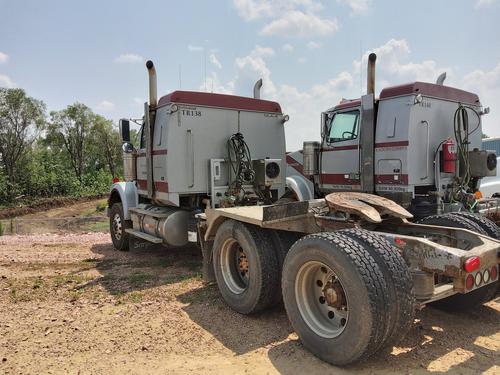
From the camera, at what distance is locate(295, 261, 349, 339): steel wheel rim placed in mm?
3602

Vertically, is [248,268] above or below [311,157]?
below

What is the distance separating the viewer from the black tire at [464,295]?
4383 mm

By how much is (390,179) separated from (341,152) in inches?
47.8

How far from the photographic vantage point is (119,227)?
9219 mm

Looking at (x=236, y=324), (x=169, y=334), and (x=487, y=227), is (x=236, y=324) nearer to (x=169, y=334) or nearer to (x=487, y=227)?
(x=169, y=334)

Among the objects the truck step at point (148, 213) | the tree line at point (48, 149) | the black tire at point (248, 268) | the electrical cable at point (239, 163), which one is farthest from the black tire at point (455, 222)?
the tree line at point (48, 149)

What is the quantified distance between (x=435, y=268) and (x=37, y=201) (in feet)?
101

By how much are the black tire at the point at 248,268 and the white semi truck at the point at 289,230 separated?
13mm

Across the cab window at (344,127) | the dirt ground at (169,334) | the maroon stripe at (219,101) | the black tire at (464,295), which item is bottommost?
the dirt ground at (169,334)

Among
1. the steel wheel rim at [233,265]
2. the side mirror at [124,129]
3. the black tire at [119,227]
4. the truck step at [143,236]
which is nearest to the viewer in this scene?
the steel wheel rim at [233,265]

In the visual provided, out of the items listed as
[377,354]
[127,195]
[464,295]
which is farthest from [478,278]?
[127,195]

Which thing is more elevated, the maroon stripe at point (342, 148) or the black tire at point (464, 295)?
the maroon stripe at point (342, 148)

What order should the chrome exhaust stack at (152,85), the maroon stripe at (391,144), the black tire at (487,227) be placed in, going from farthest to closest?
the chrome exhaust stack at (152,85), the maroon stripe at (391,144), the black tire at (487,227)

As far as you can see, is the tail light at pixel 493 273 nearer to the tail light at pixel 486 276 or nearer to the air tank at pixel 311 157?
the tail light at pixel 486 276
